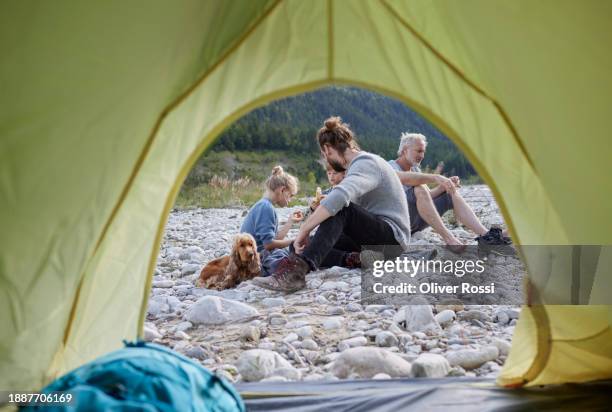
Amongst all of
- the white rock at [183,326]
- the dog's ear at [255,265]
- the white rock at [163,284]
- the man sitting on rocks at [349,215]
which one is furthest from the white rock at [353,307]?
the white rock at [163,284]

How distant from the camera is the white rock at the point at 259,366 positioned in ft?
7.19

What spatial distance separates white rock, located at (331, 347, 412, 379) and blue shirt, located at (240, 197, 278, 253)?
1540 millimetres

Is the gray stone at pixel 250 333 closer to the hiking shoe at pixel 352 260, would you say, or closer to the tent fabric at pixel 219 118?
the hiking shoe at pixel 352 260

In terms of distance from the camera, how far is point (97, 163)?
1.45m

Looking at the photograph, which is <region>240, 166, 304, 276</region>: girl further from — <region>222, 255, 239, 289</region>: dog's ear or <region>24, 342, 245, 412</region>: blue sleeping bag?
<region>24, 342, 245, 412</region>: blue sleeping bag

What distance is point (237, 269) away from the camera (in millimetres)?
3570

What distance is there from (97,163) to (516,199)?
1032mm

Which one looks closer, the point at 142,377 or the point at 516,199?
the point at 142,377

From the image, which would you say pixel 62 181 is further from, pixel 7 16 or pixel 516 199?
pixel 516 199

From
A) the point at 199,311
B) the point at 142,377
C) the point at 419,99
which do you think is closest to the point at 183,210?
the point at 199,311

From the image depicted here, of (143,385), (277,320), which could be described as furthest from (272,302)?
(143,385)

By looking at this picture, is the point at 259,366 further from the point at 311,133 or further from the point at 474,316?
the point at 311,133

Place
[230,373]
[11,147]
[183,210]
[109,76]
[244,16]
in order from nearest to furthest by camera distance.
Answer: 1. [11,147]
2. [109,76]
3. [244,16]
4. [230,373]
5. [183,210]

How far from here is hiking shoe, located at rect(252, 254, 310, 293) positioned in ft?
11.0
